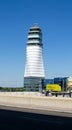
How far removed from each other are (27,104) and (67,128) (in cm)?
2195

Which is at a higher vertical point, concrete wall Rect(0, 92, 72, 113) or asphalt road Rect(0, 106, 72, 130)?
concrete wall Rect(0, 92, 72, 113)

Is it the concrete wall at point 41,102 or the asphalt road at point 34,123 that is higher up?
the concrete wall at point 41,102

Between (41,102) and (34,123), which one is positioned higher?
(41,102)

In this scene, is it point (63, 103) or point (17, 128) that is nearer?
point (17, 128)

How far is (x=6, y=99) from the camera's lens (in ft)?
150

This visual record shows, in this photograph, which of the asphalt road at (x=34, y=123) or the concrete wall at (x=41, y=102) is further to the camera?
the concrete wall at (x=41, y=102)

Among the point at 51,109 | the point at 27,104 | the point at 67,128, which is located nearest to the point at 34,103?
the point at 27,104

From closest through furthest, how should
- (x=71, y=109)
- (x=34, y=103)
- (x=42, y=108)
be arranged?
(x=71, y=109) → (x=42, y=108) → (x=34, y=103)

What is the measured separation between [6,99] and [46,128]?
27220 mm

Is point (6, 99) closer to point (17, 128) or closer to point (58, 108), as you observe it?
point (58, 108)

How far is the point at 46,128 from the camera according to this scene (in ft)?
62.0

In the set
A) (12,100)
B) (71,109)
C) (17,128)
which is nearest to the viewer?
(17,128)

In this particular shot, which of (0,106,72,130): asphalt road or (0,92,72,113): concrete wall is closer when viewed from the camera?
(0,106,72,130): asphalt road

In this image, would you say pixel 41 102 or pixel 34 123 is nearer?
pixel 34 123
